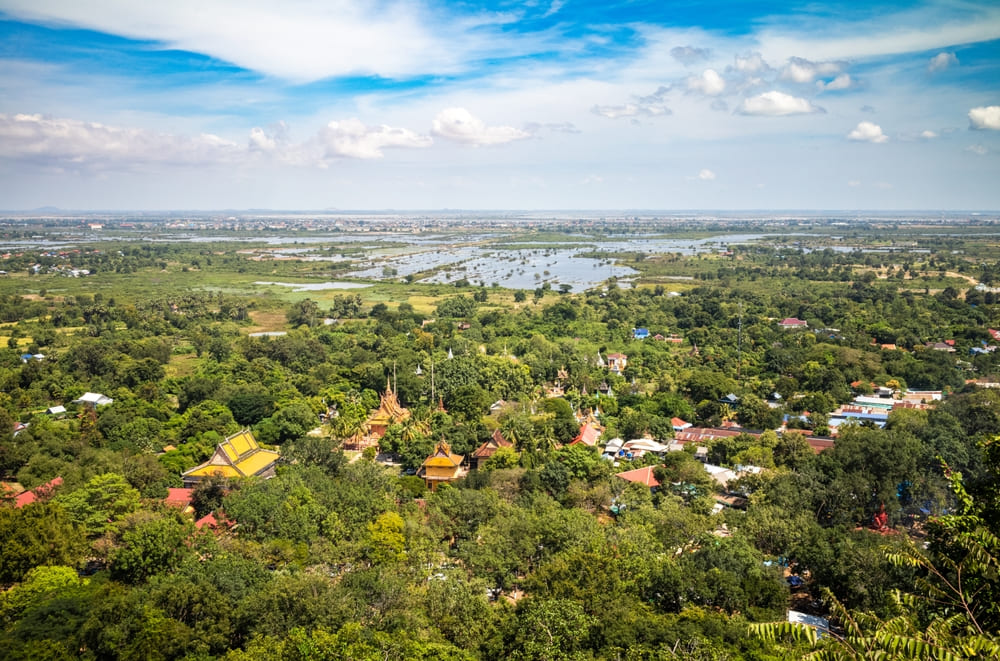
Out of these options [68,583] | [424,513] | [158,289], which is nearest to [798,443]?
[424,513]

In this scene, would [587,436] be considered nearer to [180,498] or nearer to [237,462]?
[237,462]

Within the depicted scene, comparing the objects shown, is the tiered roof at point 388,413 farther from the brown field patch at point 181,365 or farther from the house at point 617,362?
the house at point 617,362

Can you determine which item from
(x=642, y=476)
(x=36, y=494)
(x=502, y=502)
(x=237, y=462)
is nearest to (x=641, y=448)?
(x=642, y=476)

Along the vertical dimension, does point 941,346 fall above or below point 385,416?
above

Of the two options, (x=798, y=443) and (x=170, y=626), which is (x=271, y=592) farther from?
(x=798, y=443)

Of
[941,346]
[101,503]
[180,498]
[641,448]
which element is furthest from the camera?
[941,346]

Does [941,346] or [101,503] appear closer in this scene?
[101,503]

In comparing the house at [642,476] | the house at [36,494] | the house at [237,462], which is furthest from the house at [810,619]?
the house at [36,494]
